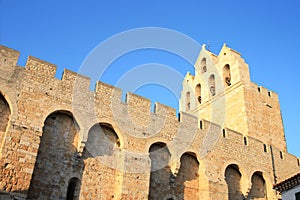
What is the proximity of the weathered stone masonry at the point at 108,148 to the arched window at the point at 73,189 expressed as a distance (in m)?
0.03

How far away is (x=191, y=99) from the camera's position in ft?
78.1

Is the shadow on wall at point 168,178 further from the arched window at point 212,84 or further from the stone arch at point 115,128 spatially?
the arched window at point 212,84

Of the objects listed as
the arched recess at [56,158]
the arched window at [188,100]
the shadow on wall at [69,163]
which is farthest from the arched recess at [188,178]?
the arched window at [188,100]

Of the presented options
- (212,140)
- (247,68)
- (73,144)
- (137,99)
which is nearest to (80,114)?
(73,144)

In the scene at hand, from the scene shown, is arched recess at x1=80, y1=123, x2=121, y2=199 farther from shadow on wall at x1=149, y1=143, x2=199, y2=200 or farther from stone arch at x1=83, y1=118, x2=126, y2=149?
shadow on wall at x1=149, y1=143, x2=199, y2=200

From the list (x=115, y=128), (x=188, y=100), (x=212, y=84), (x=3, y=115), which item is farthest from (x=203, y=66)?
(x=3, y=115)

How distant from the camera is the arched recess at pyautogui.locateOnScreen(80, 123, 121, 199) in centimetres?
1113

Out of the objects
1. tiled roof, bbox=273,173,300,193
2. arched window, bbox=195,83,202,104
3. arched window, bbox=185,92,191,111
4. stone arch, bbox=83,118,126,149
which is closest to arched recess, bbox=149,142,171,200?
stone arch, bbox=83,118,126,149

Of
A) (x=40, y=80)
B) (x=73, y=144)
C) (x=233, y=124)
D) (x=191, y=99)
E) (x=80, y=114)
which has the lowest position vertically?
(x=73, y=144)

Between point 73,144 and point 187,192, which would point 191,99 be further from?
point 73,144

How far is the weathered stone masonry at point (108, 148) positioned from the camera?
10180 mm

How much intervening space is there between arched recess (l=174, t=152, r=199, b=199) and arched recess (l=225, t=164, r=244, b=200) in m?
1.90

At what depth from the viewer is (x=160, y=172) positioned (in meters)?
13.0

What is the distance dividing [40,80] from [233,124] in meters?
11.8
